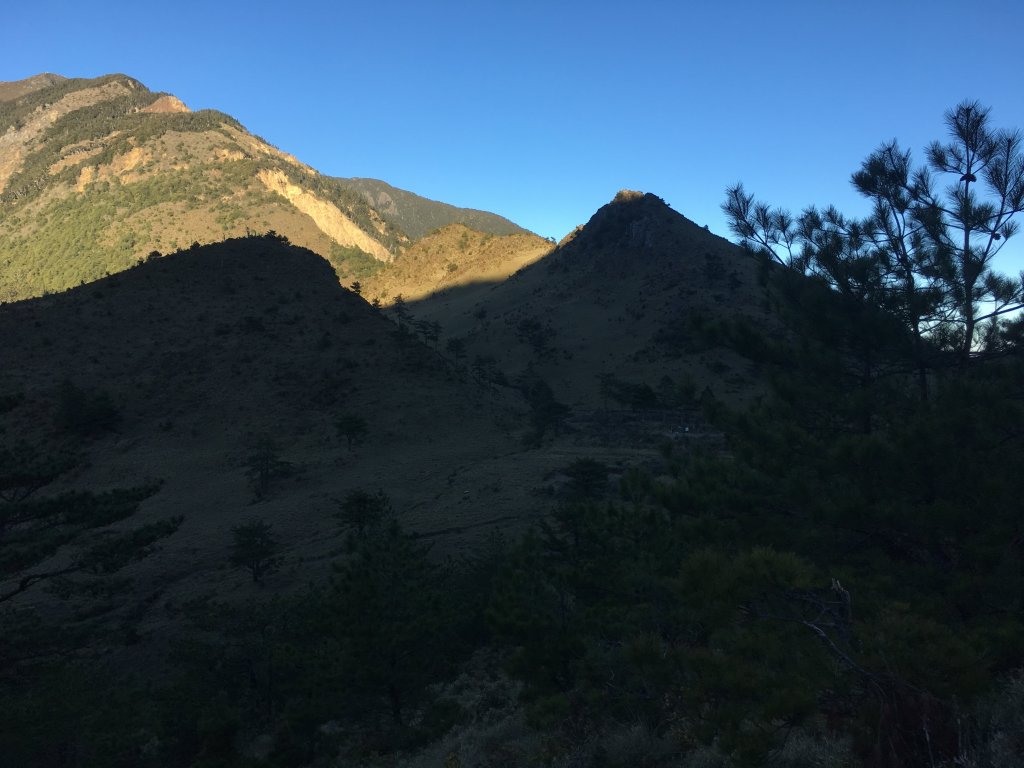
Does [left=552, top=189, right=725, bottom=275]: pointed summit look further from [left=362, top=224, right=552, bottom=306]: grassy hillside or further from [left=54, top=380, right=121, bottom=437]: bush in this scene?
[left=54, top=380, right=121, bottom=437]: bush

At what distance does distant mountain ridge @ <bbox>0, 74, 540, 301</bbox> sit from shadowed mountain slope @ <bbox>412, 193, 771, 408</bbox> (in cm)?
5599

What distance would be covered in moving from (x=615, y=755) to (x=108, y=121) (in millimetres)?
233222

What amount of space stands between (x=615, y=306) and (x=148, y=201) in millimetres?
119407

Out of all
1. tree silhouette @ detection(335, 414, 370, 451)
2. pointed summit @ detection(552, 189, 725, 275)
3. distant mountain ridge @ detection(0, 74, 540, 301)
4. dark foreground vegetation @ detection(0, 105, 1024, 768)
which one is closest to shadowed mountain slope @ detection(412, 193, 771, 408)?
pointed summit @ detection(552, 189, 725, 275)

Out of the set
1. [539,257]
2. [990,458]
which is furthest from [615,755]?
[539,257]

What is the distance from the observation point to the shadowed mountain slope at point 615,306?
7331cm

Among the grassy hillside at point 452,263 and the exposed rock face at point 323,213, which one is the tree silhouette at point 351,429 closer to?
the grassy hillside at point 452,263

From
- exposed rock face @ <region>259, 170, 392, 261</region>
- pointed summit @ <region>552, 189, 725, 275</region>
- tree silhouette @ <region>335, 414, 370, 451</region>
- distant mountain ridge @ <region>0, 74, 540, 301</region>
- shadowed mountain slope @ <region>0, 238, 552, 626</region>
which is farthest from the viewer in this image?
exposed rock face @ <region>259, 170, 392, 261</region>

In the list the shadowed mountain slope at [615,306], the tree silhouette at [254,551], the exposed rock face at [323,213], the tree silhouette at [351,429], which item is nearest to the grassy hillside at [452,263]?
the shadowed mountain slope at [615,306]

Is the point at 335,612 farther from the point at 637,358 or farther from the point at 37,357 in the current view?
the point at 637,358

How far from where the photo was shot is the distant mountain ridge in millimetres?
136125

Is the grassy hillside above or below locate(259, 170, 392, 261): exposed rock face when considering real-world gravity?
below

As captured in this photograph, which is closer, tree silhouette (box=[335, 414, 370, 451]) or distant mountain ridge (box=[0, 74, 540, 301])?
tree silhouette (box=[335, 414, 370, 451])

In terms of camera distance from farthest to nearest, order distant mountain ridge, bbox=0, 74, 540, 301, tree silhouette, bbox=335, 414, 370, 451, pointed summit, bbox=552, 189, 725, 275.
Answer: distant mountain ridge, bbox=0, 74, 540, 301, pointed summit, bbox=552, 189, 725, 275, tree silhouette, bbox=335, 414, 370, 451
